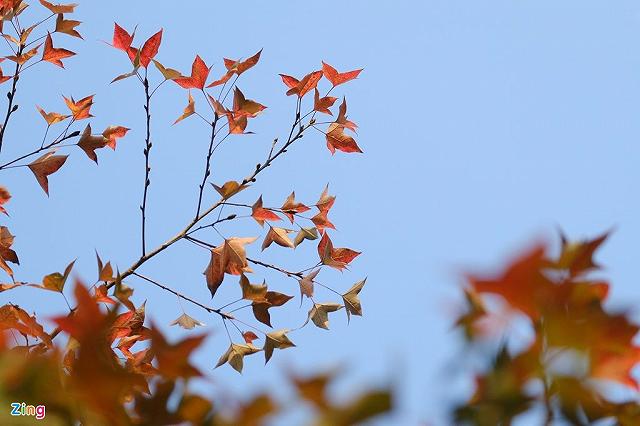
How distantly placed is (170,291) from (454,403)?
1.26m

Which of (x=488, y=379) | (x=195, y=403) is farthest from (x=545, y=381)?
(x=195, y=403)

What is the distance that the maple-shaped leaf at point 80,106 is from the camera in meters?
1.89

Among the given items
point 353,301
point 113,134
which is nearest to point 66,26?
point 113,134

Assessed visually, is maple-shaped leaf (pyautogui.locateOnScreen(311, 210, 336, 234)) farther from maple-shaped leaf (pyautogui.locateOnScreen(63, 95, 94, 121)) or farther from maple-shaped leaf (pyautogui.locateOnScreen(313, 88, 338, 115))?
maple-shaped leaf (pyautogui.locateOnScreen(63, 95, 94, 121))

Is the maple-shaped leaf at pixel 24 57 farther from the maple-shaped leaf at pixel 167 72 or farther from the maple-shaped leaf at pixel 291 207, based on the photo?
the maple-shaped leaf at pixel 291 207

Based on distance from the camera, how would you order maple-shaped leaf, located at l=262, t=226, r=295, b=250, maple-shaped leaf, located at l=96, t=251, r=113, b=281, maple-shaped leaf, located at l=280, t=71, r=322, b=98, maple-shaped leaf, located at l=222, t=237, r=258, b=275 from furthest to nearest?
maple-shaped leaf, located at l=280, t=71, r=322, b=98, maple-shaped leaf, located at l=262, t=226, r=295, b=250, maple-shaped leaf, located at l=222, t=237, r=258, b=275, maple-shaped leaf, located at l=96, t=251, r=113, b=281

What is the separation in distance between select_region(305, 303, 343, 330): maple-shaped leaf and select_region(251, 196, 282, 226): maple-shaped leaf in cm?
22

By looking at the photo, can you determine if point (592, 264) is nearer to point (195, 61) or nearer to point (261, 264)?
point (261, 264)

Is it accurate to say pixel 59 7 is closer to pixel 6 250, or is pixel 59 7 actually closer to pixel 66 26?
pixel 66 26

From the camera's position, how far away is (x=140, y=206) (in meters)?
1.53

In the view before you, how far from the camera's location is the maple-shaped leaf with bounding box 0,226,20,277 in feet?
5.56

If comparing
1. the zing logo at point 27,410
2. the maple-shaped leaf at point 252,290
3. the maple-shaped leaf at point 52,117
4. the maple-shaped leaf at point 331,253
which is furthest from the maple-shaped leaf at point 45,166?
the zing logo at point 27,410

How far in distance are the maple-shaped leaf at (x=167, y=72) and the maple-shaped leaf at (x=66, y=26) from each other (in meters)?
0.38

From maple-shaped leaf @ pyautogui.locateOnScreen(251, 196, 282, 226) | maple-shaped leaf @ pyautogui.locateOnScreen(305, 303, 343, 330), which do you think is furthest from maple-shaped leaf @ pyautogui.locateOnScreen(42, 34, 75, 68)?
maple-shaped leaf @ pyautogui.locateOnScreen(305, 303, 343, 330)
